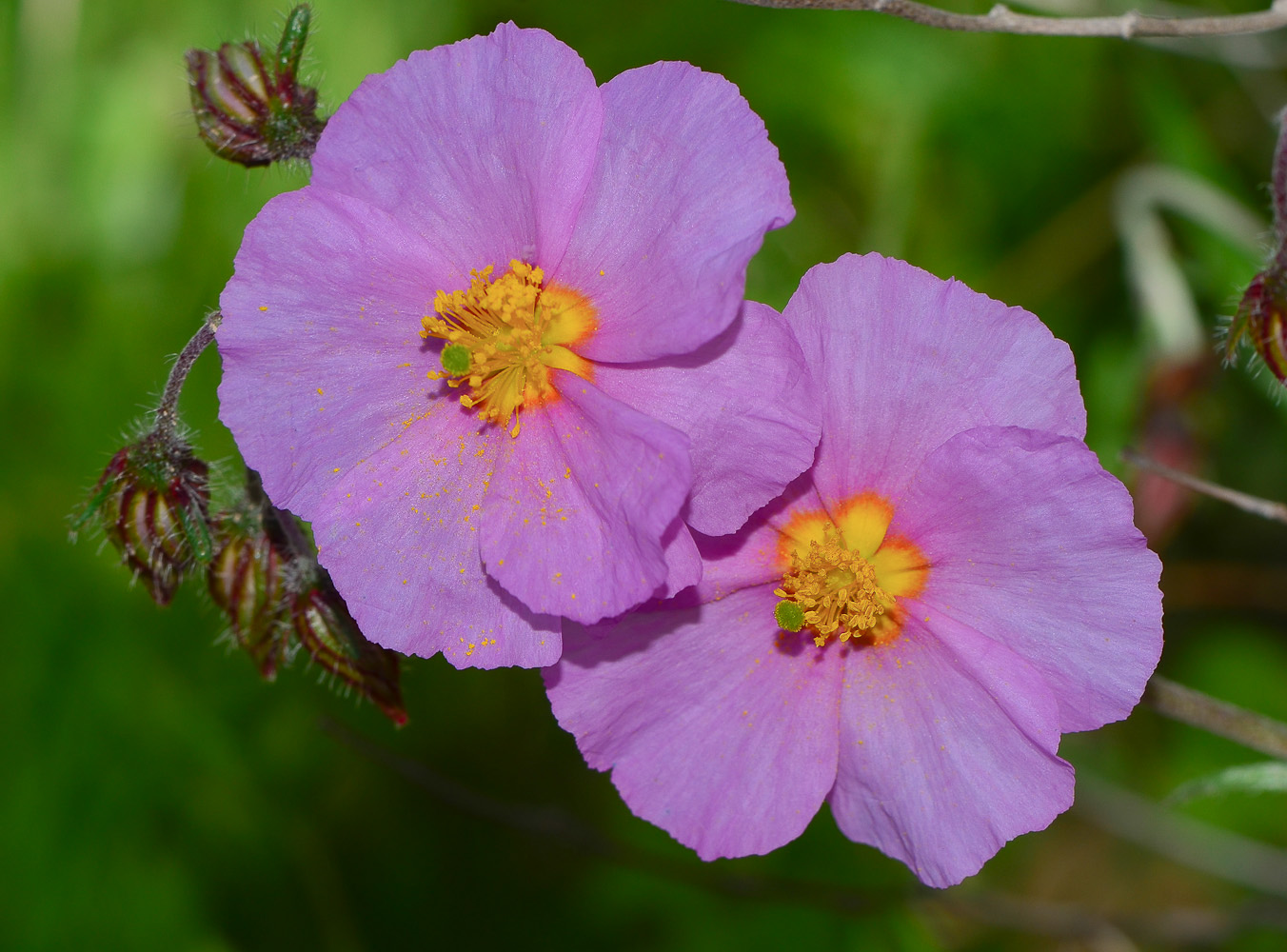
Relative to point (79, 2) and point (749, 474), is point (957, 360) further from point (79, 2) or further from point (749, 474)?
point (79, 2)

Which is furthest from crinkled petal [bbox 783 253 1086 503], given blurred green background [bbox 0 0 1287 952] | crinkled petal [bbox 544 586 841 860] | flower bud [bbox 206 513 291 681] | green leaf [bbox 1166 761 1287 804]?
blurred green background [bbox 0 0 1287 952]

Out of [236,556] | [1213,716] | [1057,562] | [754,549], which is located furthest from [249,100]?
[1213,716]

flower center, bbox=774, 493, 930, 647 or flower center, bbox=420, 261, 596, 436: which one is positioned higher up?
flower center, bbox=420, 261, 596, 436

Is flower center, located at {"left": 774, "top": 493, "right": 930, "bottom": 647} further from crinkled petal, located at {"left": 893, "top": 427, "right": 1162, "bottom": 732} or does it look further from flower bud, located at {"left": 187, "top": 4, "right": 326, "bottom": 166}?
flower bud, located at {"left": 187, "top": 4, "right": 326, "bottom": 166}

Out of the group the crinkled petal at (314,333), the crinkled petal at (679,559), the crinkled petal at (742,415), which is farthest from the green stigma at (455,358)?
the crinkled petal at (679,559)

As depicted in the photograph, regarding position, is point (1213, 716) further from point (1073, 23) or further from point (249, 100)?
point (249, 100)

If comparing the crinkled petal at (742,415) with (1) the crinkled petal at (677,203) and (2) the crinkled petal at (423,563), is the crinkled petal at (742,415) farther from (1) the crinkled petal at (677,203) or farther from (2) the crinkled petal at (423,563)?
(2) the crinkled petal at (423,563)

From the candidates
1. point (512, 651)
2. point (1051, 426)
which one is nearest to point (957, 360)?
point (1051, 426)
